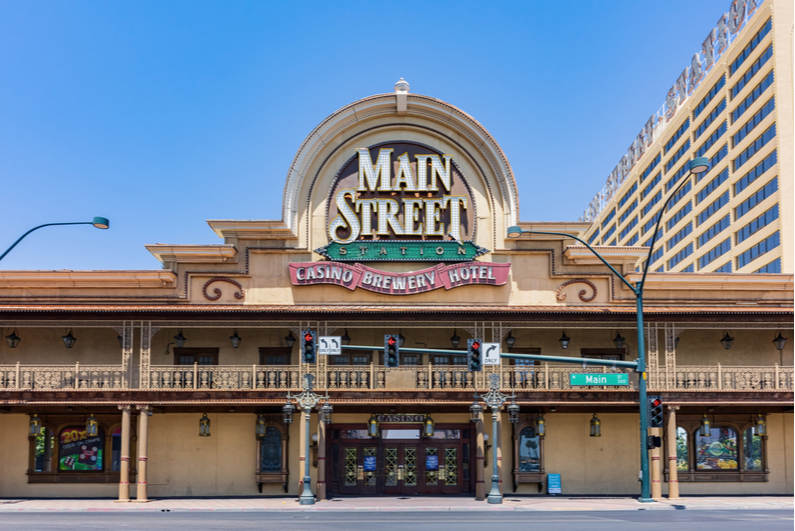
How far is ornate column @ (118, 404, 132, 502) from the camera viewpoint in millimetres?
25781

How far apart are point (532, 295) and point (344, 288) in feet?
22.8

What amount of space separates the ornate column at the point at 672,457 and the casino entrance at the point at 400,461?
6.99 metres

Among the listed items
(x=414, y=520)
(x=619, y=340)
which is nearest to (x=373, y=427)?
(x=414, y=520)

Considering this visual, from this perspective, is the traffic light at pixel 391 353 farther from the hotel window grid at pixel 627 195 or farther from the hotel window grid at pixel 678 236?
the hotel window grid at pixel 627 195

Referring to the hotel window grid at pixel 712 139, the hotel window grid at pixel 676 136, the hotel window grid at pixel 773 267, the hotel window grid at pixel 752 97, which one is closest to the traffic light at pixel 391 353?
the hotel window grid at pixel 773 267

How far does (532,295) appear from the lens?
91.9ft

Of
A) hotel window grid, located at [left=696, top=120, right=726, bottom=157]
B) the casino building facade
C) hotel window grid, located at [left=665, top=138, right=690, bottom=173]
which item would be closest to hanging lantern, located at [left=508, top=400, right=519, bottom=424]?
the casino building facade

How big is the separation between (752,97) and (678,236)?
952 inches

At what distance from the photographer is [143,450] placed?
26047mm

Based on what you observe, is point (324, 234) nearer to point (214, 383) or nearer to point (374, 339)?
point (374, 339)

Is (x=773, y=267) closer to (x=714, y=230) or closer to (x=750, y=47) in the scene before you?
(x=714, y=230)

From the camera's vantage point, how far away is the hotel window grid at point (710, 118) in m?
70.1

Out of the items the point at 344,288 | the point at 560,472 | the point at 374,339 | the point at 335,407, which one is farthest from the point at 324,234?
the point at 560,472

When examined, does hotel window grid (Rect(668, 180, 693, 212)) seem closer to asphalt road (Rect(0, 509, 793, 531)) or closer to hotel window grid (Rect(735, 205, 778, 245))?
hotel window grid (Rect(735, 205, 778, 245))
